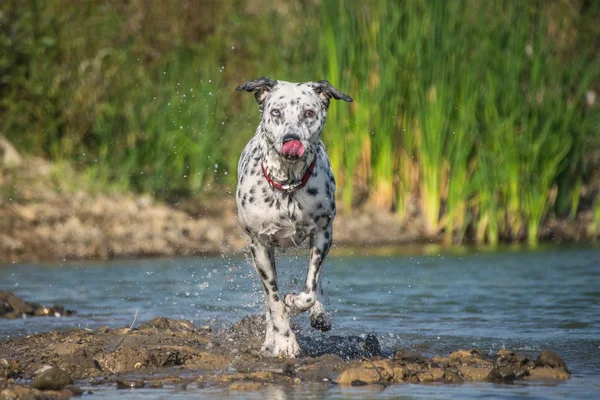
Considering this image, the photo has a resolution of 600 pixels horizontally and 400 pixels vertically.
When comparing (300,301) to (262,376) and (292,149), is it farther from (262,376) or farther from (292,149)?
(292,149)

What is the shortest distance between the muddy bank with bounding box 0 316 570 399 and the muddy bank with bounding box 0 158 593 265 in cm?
586

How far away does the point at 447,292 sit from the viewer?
11.2 metres

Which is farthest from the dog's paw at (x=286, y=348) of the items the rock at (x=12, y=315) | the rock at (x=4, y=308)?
the rock at (x=4, y=308)

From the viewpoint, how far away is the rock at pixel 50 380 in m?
6.36

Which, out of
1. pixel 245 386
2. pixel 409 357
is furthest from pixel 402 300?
pixel 245 386

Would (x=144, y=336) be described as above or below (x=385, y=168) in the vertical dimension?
below

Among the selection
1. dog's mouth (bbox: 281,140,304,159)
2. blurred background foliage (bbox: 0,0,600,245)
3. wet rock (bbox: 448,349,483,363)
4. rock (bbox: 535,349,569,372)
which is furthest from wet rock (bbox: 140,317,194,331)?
blurred background foliage (bbox: 0,0,600,245)

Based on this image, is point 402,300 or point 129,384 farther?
point 402,300

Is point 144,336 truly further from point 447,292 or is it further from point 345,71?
point 345,71

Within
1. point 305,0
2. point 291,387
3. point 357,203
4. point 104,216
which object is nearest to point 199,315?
point 291,387

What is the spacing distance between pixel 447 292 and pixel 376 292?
697mm

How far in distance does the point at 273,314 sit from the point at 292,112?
4.85 ft

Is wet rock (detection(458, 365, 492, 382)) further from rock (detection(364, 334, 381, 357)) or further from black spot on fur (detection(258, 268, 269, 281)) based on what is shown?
black spot on fur (detection(258, 268, 269, 281))

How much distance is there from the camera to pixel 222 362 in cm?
729
